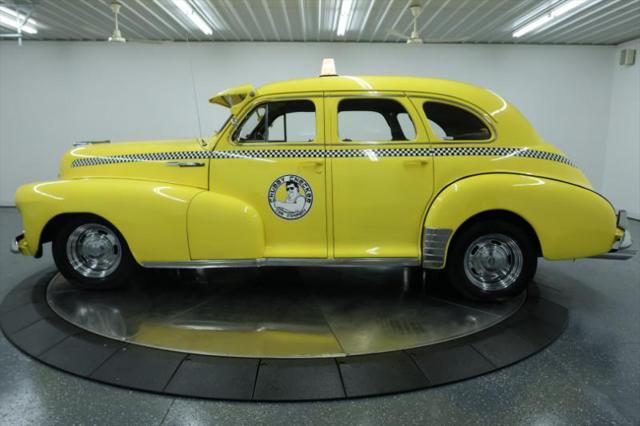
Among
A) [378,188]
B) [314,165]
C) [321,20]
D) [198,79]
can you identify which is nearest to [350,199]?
[378,188]

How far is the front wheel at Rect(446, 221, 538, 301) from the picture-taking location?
123 inches

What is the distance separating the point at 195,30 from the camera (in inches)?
262

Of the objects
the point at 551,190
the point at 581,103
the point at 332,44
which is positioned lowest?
the point at 551,190

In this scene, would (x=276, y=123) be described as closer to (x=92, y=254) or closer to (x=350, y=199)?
(x=350, y=199)

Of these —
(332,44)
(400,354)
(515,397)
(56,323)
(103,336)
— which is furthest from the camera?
(332,44)

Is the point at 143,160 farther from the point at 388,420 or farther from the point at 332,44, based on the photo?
the point at 332,44

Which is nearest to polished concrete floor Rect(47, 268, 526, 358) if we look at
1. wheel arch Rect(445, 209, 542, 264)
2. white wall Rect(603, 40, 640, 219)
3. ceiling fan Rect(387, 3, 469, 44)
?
wheel arch Rect(445, 209, 542, 264)

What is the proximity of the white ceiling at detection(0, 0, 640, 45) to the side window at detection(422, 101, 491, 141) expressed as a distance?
2.89 meters

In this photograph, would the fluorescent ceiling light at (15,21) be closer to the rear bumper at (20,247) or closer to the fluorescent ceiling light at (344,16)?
the rear bumper at (20,247)

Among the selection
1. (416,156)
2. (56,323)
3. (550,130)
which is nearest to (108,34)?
(56,323)

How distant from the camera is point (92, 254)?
3348 mm

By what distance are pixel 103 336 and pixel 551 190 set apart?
3.52 m

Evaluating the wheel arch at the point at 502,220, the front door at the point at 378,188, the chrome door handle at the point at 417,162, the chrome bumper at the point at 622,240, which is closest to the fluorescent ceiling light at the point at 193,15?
the front door at the point at 378,188

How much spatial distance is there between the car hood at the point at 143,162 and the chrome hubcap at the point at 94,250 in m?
0.50
